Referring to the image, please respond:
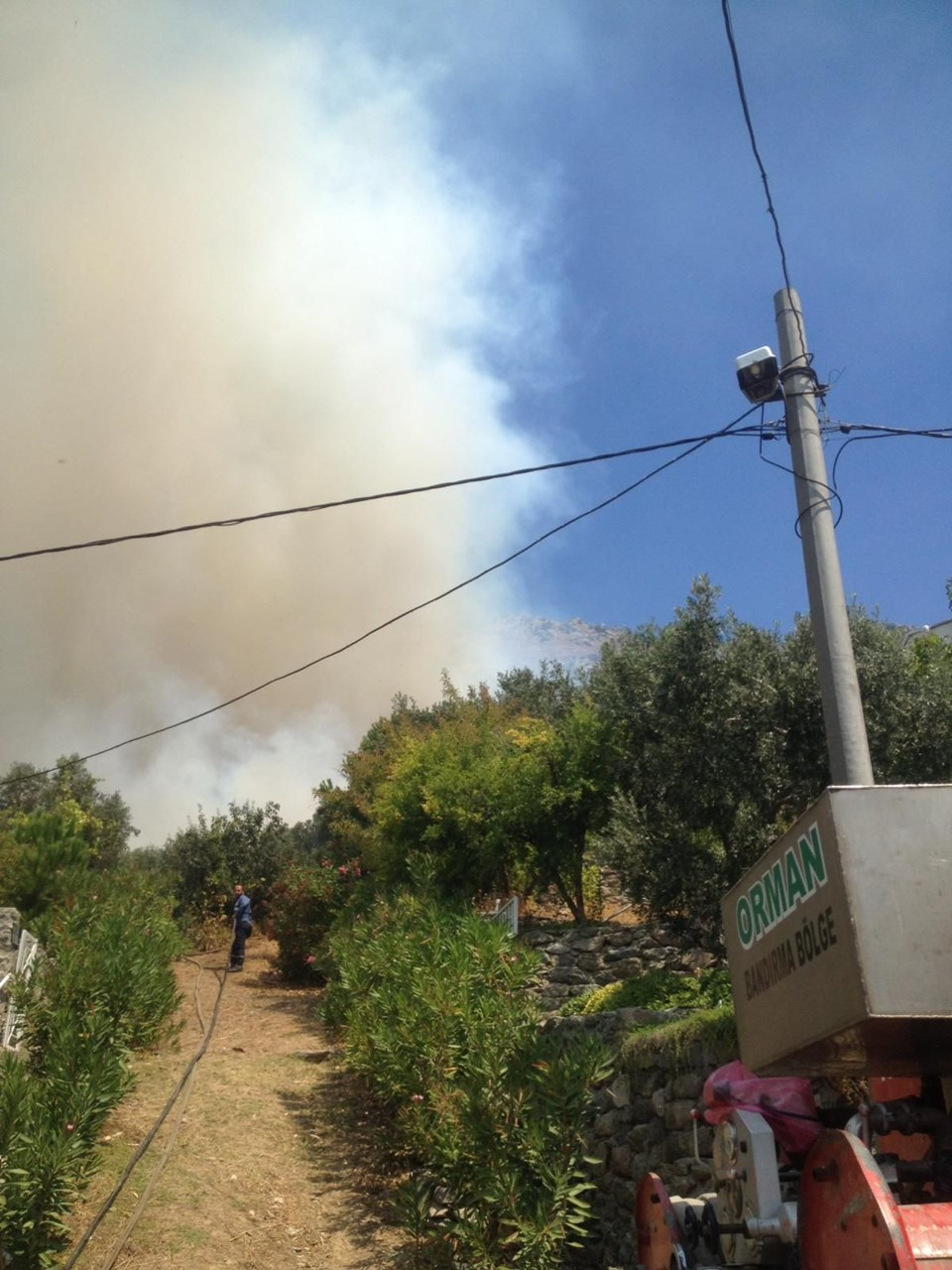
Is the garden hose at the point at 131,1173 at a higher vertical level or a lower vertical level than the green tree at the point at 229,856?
lower

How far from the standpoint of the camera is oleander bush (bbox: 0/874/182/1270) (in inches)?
273

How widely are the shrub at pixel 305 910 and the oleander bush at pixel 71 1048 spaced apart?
15.6 ft

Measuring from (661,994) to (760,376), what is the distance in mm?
6178

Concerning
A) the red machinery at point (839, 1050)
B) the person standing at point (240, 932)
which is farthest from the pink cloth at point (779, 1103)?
the person standing at point (240, 932)

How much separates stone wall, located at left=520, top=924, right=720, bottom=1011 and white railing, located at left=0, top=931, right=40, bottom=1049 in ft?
19.0

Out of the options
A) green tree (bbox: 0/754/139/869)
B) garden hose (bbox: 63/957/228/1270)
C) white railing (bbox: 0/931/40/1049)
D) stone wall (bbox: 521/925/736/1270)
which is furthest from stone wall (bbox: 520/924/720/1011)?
green tree (bbox: 0/754/139/869)

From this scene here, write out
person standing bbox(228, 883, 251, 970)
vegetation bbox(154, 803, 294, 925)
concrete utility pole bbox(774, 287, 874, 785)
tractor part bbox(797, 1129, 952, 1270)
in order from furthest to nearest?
vegetation bbox(154, 803, 294, 925) → person standing bbox(228, 883, 251, 970) → concrete utility pole bbox(774, 287, 874, 785) → tractor part bbox(797, 1129, 952, 1270)

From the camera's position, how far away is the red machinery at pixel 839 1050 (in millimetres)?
3010

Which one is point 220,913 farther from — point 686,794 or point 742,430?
point 742,430

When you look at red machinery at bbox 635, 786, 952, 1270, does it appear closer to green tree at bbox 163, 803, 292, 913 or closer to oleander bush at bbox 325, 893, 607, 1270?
oleander bush at bbox 325, 893, 607, 1270

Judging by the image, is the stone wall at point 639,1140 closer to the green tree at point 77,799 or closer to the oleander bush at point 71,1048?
the oleander bush at point 71,1048

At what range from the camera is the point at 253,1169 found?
920 cm

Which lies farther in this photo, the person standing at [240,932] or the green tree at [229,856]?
the green tree at [229,856]

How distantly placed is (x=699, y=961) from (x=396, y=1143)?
4.70 metres
